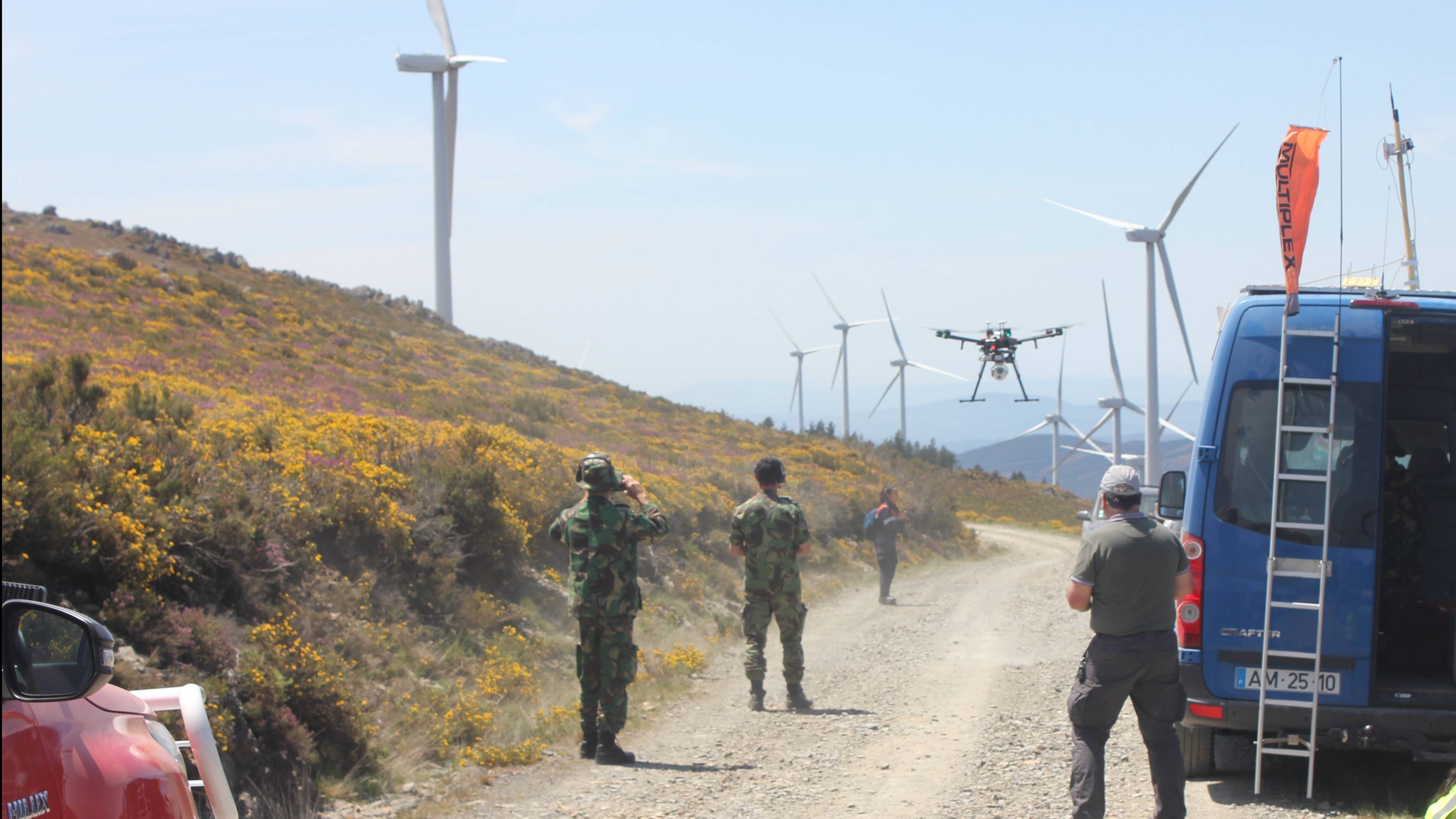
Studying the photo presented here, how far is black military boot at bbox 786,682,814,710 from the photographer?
8.95 metres

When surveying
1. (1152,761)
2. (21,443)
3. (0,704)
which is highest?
(21,443)

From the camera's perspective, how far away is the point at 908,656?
37.8 ft

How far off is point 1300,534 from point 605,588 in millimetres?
4287

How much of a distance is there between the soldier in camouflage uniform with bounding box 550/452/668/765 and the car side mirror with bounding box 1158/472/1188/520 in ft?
10.7

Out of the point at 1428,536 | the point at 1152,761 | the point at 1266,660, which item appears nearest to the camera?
the point at 1152,761

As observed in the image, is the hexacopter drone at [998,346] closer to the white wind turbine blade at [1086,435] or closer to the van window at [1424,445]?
the van window at [1424,445]

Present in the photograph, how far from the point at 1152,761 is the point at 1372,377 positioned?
98.3 inches

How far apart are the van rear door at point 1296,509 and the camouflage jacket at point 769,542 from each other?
3752mm

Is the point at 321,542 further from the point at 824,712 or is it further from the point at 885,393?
the point at 885,393

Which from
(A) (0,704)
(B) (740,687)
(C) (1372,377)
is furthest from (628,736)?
(A) (0,704)

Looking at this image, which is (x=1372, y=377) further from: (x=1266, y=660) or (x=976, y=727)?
(x=976, y=727)

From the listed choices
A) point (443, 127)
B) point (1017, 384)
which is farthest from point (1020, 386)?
point (443, 127)

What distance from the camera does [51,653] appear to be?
2.51 m

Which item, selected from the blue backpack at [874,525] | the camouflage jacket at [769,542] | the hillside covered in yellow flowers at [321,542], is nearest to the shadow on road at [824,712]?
the camouflage jacket at [769,542]
